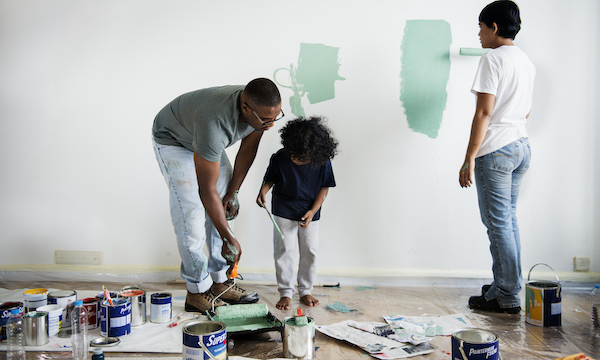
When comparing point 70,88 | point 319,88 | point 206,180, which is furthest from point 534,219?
point 70,88

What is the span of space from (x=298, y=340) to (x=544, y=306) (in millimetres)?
1089

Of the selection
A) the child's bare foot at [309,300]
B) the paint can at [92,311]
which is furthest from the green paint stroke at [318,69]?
the paint can at [92,311]

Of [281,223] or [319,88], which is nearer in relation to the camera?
[281,223]

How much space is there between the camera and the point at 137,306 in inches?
73.9

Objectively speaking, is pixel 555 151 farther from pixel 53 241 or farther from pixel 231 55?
pixel 53 241

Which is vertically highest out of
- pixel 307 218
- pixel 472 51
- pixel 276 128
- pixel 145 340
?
pixel 472 51

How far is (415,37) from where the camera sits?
251 cm

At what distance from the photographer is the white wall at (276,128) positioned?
2512 millimetres

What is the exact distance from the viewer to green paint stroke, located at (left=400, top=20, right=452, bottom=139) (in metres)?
2.51

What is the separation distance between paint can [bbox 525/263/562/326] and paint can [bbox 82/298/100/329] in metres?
1.74

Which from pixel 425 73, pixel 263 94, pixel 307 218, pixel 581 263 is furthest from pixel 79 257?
pixel 581 263

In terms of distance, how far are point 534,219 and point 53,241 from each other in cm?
267

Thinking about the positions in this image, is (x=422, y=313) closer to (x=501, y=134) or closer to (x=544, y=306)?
(x=544, y=306)

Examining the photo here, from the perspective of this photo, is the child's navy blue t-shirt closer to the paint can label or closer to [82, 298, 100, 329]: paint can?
[82, 298, 100, 329]: paint can
